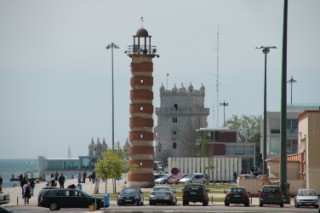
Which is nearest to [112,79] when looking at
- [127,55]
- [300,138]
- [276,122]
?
[127,55]

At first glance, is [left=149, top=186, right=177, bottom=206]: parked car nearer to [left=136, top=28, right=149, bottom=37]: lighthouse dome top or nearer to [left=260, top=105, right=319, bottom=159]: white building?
[left=136, top=28, right=149, bottom=37]: lighthouse dome top

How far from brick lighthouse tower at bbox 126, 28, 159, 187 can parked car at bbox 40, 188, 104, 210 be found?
134 ft

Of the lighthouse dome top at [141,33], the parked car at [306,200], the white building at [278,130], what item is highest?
the lighthouse dome top at [141,33]

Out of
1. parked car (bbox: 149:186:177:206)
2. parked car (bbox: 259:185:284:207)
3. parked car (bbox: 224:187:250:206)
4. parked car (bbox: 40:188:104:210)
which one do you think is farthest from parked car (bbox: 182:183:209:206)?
parked car (bbox: 40:188:104:210)

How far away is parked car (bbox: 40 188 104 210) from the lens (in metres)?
57.6

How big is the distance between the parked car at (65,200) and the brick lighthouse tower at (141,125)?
134ft

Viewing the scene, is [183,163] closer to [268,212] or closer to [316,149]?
[316,149]

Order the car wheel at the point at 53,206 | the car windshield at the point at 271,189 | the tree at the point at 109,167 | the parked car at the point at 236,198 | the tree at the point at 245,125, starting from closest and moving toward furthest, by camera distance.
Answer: the car wheel at the point at 53,206, the car windshield at the point at 271,189, the parked car at the point at 236,198, the tree at the point at 109,167, the tree at the point at 245,125

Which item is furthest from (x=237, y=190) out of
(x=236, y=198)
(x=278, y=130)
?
(x=278, y=130)

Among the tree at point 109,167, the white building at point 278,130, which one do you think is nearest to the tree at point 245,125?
the white building at point 278,130

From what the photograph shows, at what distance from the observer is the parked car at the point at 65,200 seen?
2269 inches

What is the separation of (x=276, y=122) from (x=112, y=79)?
27080 millimetres

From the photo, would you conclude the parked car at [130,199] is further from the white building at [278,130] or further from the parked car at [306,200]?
the white building at [278,130]

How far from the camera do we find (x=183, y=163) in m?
Result: 131
